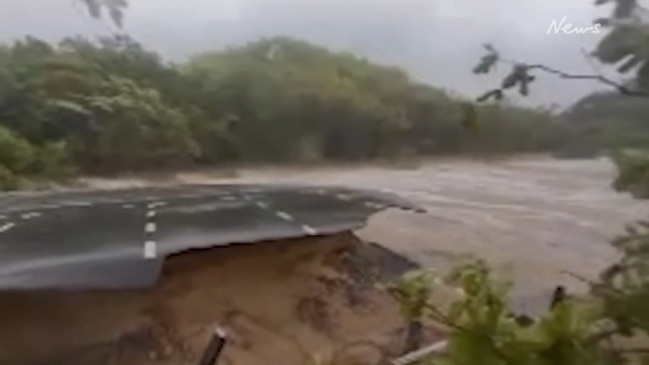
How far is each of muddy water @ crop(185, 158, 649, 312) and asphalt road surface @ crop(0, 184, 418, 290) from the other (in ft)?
0.38

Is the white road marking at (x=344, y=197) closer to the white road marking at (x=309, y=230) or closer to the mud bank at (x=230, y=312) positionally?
the mud bank at (x=230, y=312)

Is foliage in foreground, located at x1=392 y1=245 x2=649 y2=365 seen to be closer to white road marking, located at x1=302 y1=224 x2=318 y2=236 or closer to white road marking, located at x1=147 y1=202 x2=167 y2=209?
white road marking, located at x1=302 y1=224 x2=318 y2=236

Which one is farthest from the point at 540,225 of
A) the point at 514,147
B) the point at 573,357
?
the point at 573,357

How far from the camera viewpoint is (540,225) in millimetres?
2582

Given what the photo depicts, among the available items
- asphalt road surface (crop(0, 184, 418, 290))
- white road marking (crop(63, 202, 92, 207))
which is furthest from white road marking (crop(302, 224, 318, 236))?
white road marking (crop(63, 202, 92, 207))

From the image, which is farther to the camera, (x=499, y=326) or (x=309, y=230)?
(x=309, y=230)

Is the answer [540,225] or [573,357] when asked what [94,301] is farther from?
[573,357]

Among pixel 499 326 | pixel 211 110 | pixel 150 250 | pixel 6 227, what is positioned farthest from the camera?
pixel 211 110

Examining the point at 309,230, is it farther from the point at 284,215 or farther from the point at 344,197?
the point at 344,197

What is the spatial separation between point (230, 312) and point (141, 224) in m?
0.28

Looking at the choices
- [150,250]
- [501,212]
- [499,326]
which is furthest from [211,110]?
[499,326]

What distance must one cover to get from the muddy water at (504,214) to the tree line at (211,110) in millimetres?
79

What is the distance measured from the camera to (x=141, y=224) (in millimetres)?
2219

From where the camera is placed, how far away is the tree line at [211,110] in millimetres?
2885
